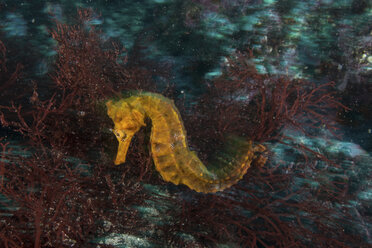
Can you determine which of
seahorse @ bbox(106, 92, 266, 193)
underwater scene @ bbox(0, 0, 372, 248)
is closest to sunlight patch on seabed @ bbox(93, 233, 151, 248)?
underwater scene @ bbox(0, 0, 372, 248)

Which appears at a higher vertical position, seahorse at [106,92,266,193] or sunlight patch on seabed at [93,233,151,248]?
seahorse at [106,92,266,193]

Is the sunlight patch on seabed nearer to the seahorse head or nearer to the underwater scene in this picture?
the underwater scene

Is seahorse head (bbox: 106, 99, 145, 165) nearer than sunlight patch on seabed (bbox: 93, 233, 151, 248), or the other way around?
seahorse head (bbox: 106, 99, 145, 165)

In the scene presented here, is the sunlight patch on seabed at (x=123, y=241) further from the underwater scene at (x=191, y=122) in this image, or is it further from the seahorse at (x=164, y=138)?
the seahorse at (x=164, y=138)

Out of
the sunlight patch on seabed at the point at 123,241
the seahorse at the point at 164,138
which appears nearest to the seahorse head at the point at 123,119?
the seahorse at the point at 164,138

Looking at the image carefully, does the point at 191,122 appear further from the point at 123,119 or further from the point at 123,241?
the point at 123,241

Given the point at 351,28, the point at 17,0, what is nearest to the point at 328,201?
the point at 351,28

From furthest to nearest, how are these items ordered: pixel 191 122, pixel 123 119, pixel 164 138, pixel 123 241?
pixel 191 122 < pixel 123 241 < pixel 164 138 < pixel 123 119

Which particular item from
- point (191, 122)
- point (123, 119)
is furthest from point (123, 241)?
point (191, 122)
